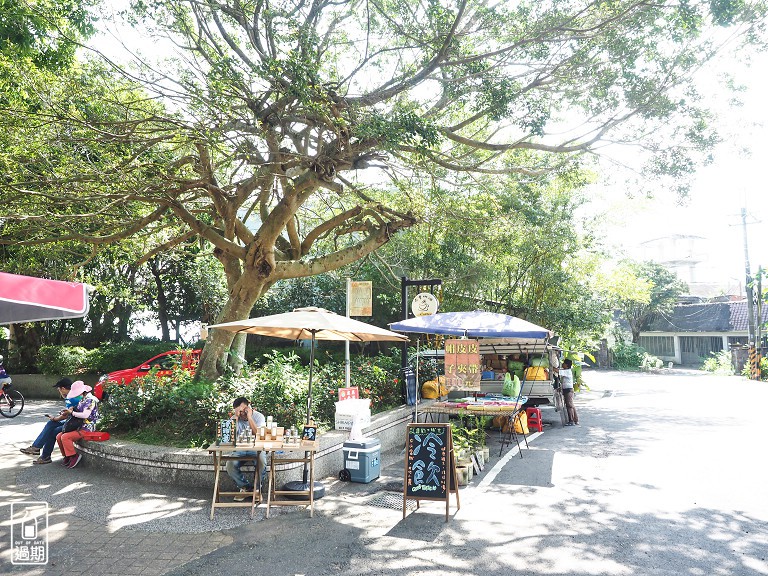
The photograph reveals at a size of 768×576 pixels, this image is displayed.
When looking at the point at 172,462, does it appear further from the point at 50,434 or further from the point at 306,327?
the point at 50,434

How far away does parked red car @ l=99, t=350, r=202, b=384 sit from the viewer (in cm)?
1132

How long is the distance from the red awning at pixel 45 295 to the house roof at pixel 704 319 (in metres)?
38.6

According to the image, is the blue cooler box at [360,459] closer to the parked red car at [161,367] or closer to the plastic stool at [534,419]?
the parked red car at [161,367]

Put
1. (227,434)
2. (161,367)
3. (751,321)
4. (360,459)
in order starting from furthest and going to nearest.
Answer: (751,321) → (161,367) → (360,459) → (227,434)

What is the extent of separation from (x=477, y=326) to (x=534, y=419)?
11.6ft

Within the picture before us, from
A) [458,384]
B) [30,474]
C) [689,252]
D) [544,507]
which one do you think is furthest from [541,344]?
[689,252]

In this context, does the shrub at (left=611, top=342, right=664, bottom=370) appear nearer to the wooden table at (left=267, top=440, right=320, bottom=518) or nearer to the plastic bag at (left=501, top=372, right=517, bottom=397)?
the plastic bag at (left=501, top=372, right=517, bottom=397)

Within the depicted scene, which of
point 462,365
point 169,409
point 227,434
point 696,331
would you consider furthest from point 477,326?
point 696,331

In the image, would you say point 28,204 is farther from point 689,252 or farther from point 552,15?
point 689,252

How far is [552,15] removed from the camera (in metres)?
8.46

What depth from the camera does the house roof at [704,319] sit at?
35969 millimetres

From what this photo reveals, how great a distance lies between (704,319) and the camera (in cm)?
3809

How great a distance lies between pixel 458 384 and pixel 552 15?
6.03m

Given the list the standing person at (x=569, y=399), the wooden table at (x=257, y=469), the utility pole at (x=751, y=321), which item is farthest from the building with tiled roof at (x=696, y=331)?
the wooden table at (x=257, y=469)
